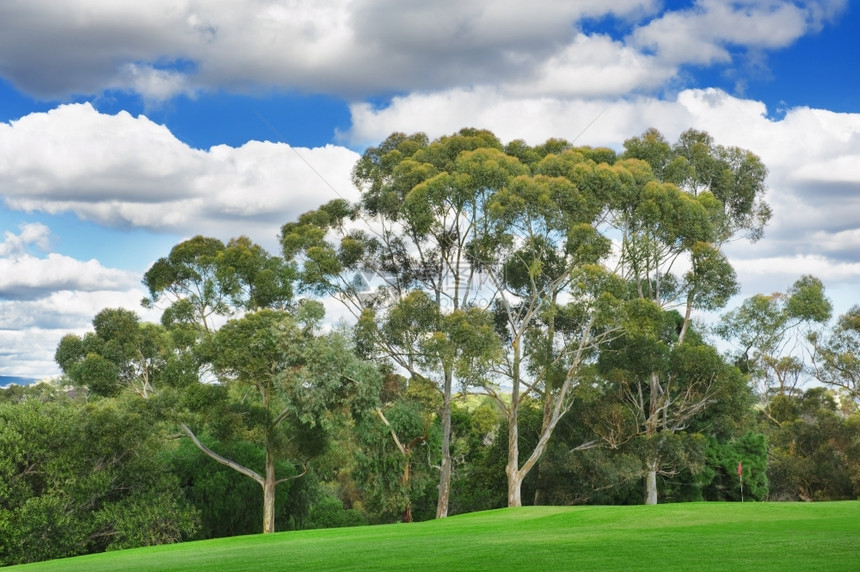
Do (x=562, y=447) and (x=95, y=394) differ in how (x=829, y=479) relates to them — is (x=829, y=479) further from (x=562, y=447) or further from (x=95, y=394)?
(x=95, y=394)

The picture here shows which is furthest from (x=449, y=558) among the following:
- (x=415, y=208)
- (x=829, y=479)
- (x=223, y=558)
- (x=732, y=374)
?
(x=829, y=479)

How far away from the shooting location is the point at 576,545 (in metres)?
15.1

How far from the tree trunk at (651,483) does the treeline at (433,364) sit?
22cm

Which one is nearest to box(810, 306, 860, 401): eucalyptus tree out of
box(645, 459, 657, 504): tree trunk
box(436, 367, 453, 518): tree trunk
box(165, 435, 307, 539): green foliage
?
box(645, 459, 657, 504): tree trunk

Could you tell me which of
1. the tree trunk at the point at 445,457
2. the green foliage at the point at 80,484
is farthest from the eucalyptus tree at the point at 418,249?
the green foliage at the point at 80,484

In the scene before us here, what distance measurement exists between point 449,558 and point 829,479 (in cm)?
3511

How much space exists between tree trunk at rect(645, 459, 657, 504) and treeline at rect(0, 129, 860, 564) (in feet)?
0.73

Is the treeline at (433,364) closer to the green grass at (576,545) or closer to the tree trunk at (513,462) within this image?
the tree trunk at (513,462)

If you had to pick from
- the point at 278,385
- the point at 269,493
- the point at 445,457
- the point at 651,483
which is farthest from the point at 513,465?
the point at 278,385

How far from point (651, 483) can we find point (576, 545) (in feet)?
75.9

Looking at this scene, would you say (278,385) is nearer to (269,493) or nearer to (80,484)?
(269,493)

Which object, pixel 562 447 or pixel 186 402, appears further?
pixel 562 447

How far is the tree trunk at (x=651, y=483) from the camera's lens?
36134mm

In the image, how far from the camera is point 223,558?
16766 millimetres
